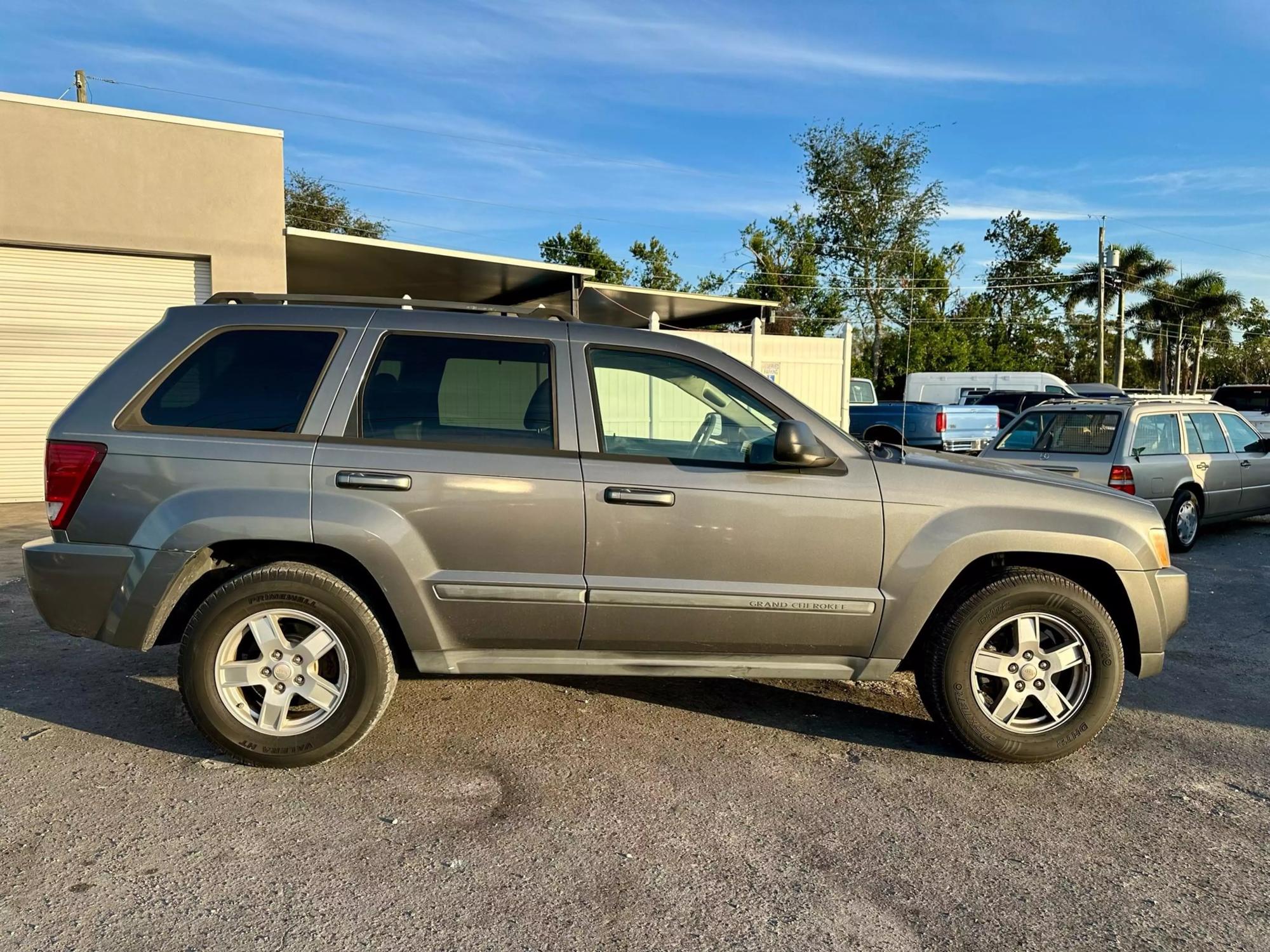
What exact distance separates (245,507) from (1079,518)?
11.5 ft

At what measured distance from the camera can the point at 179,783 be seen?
145 inches

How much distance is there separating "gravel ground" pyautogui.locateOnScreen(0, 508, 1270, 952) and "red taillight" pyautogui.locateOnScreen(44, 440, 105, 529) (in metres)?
1.09

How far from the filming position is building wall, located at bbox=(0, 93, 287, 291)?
11.5 metres

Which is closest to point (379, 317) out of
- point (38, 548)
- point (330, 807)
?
point (38, 548)

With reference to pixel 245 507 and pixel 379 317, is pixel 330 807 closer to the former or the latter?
pixel 245 507

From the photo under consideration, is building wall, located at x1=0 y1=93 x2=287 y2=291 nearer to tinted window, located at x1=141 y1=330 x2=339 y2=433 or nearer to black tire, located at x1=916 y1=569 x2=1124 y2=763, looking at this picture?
tinted window, located at x1=141 y1=330 x2=339 y2=433

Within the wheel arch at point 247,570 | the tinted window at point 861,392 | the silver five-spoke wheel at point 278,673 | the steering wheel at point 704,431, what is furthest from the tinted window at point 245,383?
the tinted window at point 861,392

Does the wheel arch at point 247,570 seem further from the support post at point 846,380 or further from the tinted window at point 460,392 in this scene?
the support post at point 846,380

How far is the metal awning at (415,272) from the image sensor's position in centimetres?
1459

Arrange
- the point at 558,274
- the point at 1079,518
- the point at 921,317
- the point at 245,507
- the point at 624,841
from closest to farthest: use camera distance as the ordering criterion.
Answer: the point at 624,841
the point at 245,507
the point at 1079,518
the point at 558,274
the point at 921,317

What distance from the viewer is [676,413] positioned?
4.07 metres

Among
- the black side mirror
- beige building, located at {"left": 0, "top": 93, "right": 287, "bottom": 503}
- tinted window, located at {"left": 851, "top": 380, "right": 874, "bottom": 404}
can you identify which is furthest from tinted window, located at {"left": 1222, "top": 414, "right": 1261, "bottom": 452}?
tinted window, located at {"left": 851, "top": 380, "right": 874, "bottom": 404}

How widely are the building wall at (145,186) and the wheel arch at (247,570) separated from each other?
9823 mm

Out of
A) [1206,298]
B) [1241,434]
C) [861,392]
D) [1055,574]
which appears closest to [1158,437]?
[1241,434]
